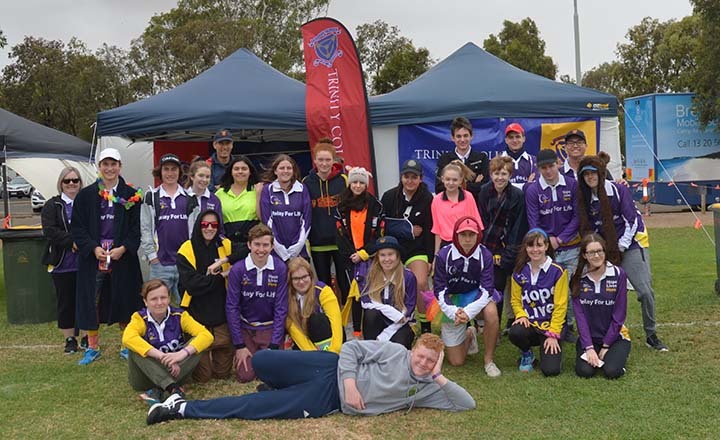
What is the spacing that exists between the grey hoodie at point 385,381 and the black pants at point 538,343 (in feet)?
2.95

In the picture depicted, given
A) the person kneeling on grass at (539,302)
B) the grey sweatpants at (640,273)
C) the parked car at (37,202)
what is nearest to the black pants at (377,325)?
the person kneeling on grass at (539,302)

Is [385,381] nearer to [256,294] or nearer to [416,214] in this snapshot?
[256,294]

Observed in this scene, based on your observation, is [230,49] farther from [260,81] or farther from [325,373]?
[325,373]

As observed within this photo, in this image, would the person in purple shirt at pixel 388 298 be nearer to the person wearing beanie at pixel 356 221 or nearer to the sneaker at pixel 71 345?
the person wearing beanie at pixel 356 221

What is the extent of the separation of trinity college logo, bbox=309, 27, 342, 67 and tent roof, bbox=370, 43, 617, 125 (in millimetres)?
712

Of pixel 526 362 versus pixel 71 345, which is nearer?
pixel 526 362

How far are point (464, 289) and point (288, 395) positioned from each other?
1647 millimetres

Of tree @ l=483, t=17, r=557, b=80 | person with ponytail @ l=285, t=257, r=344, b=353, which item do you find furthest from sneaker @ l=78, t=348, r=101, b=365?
tree @ l=483, t=17, r=557, b=80

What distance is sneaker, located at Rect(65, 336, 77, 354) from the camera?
5781 millimetres

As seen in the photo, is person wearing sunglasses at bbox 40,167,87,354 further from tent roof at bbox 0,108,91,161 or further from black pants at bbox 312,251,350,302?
tent roof at bbox 0,108,91,161

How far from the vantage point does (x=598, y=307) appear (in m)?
4.77

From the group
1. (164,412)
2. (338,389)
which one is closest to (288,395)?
(338,389)

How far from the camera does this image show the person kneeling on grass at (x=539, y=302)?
15.7ft

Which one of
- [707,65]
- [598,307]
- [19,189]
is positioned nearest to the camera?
[598,307]
